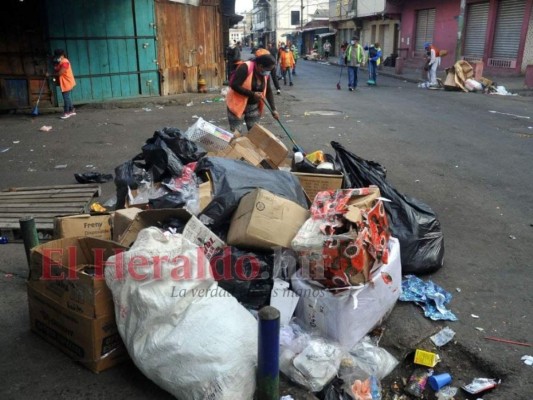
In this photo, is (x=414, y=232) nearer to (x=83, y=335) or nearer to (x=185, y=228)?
(x=185, y=228)

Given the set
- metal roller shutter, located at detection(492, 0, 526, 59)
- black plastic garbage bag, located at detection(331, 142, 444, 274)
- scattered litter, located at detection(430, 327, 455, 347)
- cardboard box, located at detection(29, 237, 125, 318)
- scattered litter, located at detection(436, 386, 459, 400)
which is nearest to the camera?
cardboard box, located at detection(29, 237, 125, 318)

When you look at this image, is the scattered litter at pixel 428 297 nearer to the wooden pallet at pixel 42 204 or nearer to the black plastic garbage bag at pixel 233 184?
the black plastic garbage bag at pixel 233 184

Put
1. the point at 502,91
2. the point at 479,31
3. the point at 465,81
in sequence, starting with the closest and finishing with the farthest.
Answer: the point at 502,91
the point at 465,81
the point at 479,31

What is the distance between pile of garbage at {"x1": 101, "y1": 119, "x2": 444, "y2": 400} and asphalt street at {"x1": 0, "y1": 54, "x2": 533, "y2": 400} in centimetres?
34

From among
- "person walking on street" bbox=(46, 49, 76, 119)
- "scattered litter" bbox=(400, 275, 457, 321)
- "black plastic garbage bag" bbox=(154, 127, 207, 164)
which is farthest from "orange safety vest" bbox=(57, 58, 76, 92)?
"scattered litter" bbox=(400, 275, 457, 321)

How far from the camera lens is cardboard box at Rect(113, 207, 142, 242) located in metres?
3.48

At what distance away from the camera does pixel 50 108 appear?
39.6ft

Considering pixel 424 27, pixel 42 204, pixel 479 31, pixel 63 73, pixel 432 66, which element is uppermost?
pixel 424 27

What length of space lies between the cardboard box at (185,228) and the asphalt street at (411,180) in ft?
2.70

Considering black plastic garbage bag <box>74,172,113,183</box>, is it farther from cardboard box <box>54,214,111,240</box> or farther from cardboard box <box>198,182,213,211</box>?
cardboard box <box>198,182,213,211</box>

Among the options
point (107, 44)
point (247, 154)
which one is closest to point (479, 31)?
point (107, 44)

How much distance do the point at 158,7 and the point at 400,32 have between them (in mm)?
18950

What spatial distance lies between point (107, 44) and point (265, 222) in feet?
37.5

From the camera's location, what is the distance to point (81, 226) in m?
3.61
